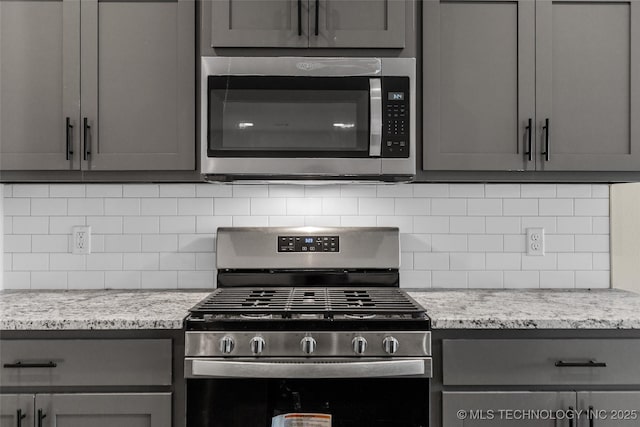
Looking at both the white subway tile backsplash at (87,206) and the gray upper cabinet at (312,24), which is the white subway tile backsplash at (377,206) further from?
the white subway tile backsplash at (87,206)

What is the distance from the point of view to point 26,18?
6.15 ft

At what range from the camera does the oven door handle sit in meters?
1.49

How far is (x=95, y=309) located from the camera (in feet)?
5.63

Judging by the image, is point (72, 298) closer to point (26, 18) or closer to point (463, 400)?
point (26, 18)

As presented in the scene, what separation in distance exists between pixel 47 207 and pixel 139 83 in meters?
0.74

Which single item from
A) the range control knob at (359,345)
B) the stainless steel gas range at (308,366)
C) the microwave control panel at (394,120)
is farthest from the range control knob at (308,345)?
the microwave control panel at (394,120)

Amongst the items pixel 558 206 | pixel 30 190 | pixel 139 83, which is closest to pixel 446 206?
pixel 558 206

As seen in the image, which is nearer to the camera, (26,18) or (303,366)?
(303,366)

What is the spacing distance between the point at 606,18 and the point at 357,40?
36.0 inches

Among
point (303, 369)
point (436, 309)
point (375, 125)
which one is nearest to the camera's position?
point (303, 369)

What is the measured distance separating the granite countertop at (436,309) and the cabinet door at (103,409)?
204 millimetres

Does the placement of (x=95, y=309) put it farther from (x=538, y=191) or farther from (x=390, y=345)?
(x=538, y=191)

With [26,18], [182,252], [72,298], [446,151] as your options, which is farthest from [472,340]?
[26,18]

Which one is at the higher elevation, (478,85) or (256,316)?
(478,85)
